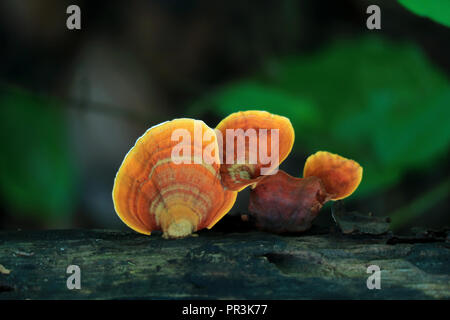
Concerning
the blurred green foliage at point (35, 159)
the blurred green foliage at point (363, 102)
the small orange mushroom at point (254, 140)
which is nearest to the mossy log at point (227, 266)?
the small orange mushroom at point (254, 140)

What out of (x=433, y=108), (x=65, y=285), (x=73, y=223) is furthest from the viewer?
(x=73, y=223)

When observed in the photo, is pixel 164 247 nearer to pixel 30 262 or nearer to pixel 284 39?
pixel 30 262

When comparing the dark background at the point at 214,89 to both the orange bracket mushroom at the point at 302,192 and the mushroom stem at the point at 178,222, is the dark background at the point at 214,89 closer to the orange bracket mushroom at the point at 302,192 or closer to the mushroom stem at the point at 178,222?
the orange bracket mushroom at the point at 302,192

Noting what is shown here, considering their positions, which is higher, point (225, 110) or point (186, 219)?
point (225, 110)

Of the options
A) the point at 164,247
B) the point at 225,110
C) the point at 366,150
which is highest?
the point at 225,110

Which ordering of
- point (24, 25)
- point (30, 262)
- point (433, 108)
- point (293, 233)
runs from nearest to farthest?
point (30, 262) → point (293, 233) → point (433, 108) → point (24, 25)

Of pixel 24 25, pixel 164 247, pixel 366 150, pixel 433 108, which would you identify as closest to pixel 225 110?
pixel 366 150

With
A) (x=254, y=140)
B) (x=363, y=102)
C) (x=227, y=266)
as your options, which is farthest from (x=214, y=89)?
(x=227, y=266)
